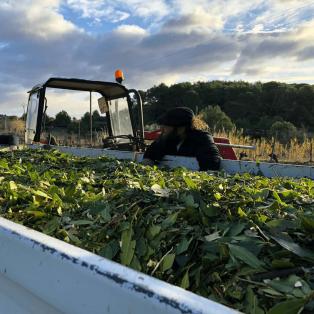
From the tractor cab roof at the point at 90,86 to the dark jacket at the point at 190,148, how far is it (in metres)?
2.20

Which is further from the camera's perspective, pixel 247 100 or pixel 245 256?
pixel 247 100

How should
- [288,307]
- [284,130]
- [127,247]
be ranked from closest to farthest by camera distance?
[288,307], [127,247], [284,130]

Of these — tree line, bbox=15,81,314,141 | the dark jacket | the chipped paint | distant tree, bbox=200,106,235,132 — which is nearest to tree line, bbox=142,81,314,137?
tree line, bbox=15,81,314,141

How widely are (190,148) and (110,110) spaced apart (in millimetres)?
2884

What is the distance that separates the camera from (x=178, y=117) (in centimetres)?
571

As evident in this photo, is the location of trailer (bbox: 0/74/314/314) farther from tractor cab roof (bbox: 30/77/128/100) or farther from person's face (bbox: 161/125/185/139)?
tractor cab roof (bbox: 30/77/128/100)

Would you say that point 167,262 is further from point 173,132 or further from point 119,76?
point 119,76

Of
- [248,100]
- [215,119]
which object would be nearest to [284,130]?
[215,119]

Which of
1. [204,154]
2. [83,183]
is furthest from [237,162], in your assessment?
[83,183]

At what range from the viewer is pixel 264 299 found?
1.31 m

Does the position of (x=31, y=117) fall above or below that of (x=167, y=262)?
above

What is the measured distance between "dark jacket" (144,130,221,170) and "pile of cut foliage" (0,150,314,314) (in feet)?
7.86

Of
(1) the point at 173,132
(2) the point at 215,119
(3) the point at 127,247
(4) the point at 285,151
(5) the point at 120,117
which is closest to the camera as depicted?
(3) the point at 127,247

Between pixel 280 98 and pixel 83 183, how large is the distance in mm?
29910
